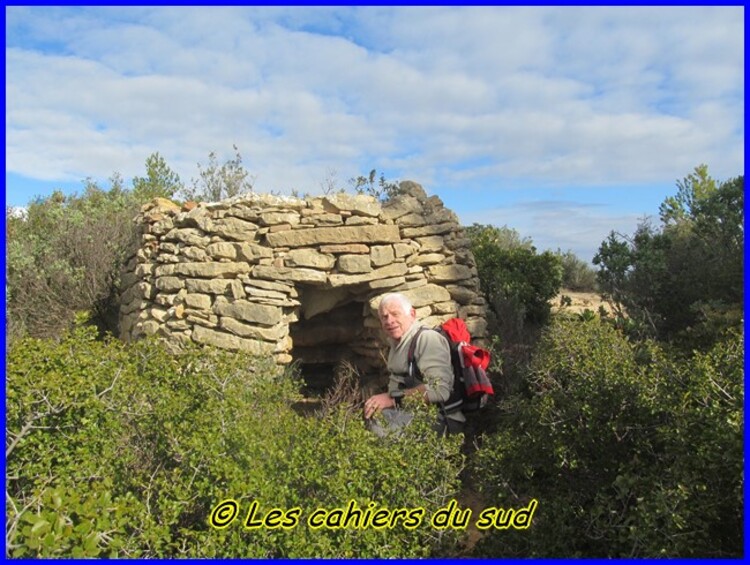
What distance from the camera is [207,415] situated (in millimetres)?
3248

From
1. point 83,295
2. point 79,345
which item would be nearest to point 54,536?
point 79,345

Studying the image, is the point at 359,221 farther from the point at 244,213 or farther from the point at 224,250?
the point at 224,250

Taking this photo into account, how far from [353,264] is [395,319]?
1.21 metres

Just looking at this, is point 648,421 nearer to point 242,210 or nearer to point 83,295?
point 242,210

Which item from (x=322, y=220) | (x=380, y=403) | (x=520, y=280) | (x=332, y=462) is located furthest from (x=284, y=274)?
(x=520, y=280)

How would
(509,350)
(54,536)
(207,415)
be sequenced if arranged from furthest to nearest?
(509,350)
(207,415)
(54,536)

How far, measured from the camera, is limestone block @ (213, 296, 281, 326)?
17.4ft

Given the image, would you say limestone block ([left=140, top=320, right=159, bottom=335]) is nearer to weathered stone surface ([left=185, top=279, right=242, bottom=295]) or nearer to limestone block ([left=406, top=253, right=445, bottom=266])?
weathered stone surface ([left=185, top=279, right=242, bottom=295])

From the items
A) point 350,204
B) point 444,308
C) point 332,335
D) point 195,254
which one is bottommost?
point 332,335

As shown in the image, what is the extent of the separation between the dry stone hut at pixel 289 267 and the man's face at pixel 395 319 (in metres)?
1.14

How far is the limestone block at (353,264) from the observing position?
543 cm

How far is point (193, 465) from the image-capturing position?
2.93 metres

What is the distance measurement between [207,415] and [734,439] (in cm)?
248

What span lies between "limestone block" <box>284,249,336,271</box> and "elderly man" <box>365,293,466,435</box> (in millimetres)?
1161
